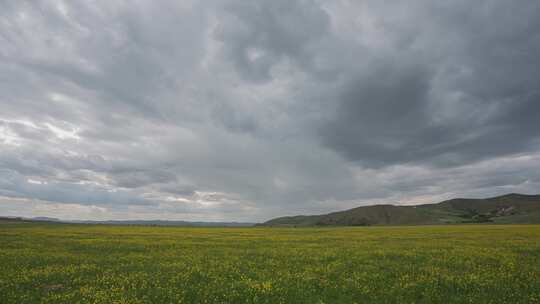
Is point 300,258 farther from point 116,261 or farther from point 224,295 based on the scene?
point 116,261

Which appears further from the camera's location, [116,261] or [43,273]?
[116,261]

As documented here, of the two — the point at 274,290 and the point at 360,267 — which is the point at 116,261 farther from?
the point at 360,267

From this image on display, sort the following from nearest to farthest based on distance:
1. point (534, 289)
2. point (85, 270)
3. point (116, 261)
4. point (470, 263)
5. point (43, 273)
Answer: point (534, 289) → point (43, 273) → point (85, 270) → point (470, 263) → point (116, 261)

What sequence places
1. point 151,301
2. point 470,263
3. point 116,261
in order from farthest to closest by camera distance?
point 116,261 < point 470,263 < point 151,301

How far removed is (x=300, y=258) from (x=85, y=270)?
631 inches

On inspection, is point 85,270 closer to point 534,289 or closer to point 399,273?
point 399,273

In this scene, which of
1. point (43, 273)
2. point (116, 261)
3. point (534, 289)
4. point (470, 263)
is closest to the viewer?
point (534, 289)

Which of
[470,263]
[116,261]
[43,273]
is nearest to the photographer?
[43,273]

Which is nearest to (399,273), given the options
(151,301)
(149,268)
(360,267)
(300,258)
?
(360,267)

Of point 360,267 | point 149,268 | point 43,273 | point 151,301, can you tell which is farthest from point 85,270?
point 360,267

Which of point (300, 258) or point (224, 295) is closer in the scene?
point (224, 295)

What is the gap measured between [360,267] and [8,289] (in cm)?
2065

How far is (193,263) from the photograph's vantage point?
23.3 meters

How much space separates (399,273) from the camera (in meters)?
19.2
